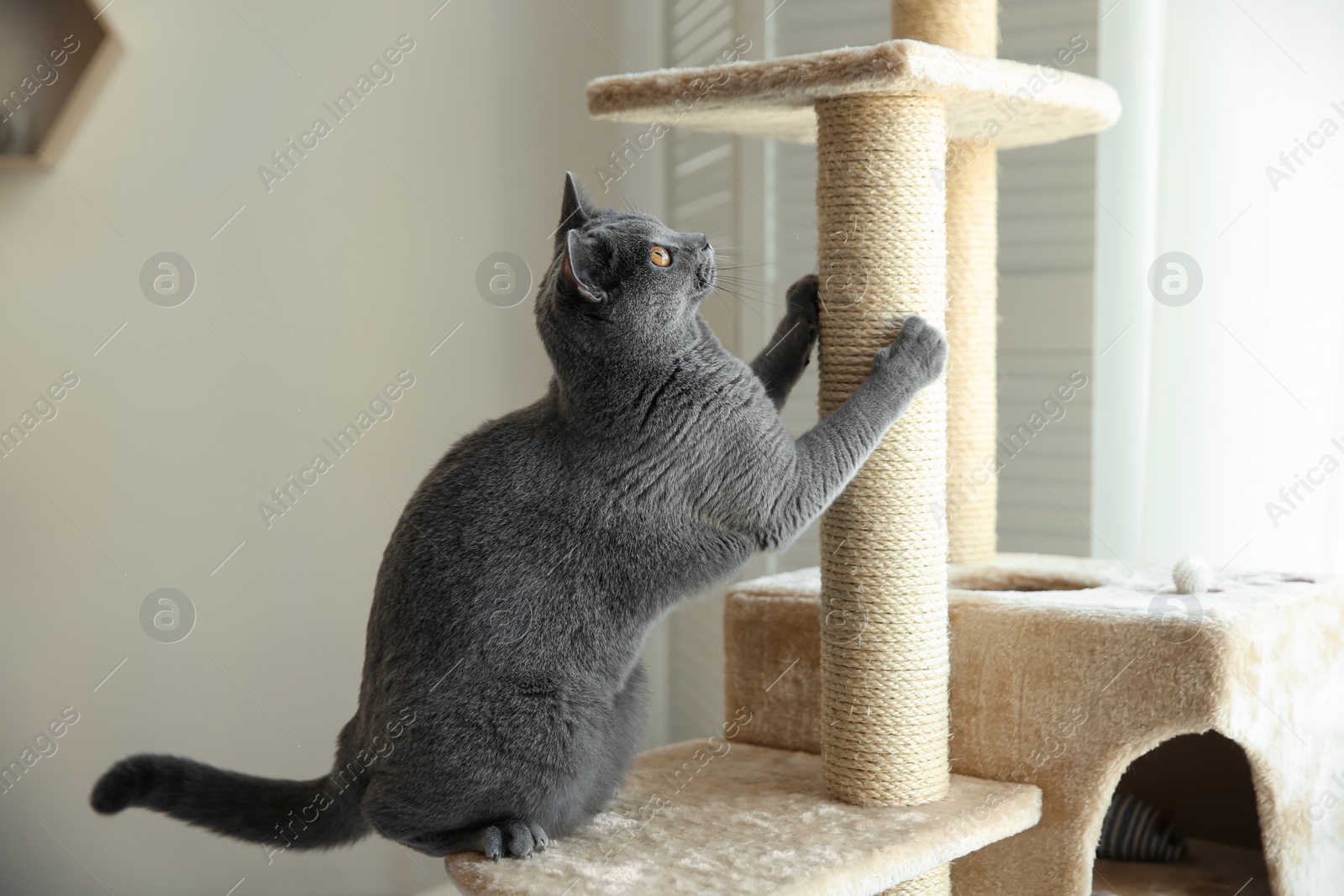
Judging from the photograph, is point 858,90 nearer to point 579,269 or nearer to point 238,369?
point 579,269

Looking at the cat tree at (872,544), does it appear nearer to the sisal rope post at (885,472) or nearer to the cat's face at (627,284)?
the sisal rope post at (885,472)

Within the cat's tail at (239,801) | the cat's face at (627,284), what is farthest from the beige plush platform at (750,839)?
the cat's face at (627,284)

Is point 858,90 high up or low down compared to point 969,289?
up

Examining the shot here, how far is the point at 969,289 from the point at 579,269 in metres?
0.69

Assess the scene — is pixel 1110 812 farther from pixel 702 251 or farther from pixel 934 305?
pixel 702 251

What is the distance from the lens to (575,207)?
1214 mm

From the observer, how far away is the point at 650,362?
1.10m

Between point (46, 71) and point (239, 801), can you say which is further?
point (46, 71)

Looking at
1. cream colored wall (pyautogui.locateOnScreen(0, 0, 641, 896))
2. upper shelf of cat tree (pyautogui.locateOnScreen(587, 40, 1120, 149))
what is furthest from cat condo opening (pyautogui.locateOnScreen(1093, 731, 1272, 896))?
cream colored wall (pyautogui.locateOnScreen(0, 0, 641, 896))

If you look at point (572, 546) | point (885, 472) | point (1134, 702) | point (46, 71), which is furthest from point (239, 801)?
point (46, 71)

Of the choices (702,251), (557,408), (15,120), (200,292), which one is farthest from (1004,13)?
(15,120)

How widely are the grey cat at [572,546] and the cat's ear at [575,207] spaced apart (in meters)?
0.04

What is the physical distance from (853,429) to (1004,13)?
1224mm

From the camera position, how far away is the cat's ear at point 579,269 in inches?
41.4
